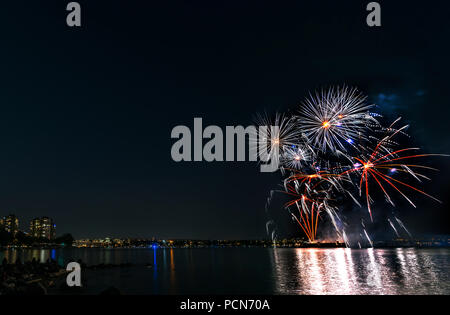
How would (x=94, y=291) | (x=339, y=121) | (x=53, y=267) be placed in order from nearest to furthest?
1. (x=339, y=121)
2. (x=94, y=291)
3. (x=53, y=267)

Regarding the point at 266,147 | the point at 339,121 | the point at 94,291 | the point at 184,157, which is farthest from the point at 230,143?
the point at 94,291

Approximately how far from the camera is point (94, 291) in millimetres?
38219

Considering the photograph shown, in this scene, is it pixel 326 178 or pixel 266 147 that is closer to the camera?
pixel 266 147
